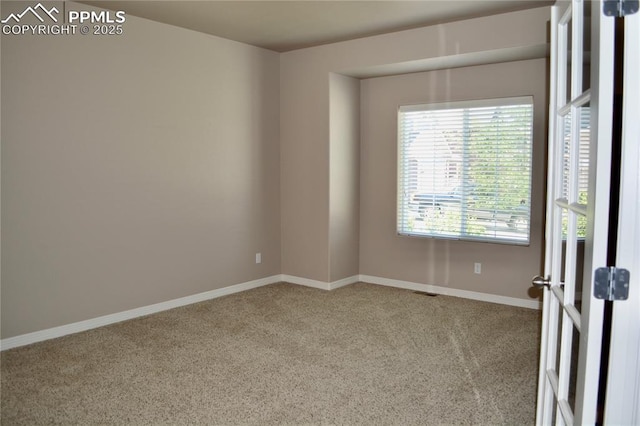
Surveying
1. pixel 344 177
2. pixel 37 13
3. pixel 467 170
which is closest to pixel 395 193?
pixel 344 177

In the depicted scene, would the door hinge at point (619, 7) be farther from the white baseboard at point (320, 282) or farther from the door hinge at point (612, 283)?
the white baseboard at point (320, 282)

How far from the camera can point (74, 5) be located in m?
4.12

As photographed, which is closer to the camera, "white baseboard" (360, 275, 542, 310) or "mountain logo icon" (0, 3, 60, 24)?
"mountain logo icon" (0, 3, 60, 24)

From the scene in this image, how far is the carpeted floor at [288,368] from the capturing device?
115 inches

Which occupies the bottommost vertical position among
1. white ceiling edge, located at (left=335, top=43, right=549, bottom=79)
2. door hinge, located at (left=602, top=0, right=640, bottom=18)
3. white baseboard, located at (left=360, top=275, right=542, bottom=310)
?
white baseboard, located at (left=360, top=275, right=542, bottom=310)

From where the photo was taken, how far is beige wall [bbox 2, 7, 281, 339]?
392 centimetres

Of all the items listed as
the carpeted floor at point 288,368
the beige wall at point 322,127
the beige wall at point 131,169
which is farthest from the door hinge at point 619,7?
the beige wall at point 131,169

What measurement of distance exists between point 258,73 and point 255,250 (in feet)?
6.33

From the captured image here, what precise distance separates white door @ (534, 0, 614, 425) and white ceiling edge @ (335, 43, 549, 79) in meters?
2.64

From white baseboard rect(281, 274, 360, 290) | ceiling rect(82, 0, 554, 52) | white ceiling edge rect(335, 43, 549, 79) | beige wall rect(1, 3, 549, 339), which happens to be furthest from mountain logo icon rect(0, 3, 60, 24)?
white baseboard rect(281, 274, 360, 290)

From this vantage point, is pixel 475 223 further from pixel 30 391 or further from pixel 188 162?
pixel 30 391

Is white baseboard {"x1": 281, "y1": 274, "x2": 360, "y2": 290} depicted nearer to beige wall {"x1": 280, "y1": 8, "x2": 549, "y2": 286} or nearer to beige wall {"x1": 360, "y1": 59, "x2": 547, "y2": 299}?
beige wall {"x1": 280, "y1": 8, "x2": 549, "y2": 286}

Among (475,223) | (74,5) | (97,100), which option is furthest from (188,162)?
(475,223)

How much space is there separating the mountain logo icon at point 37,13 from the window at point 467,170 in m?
3.36
